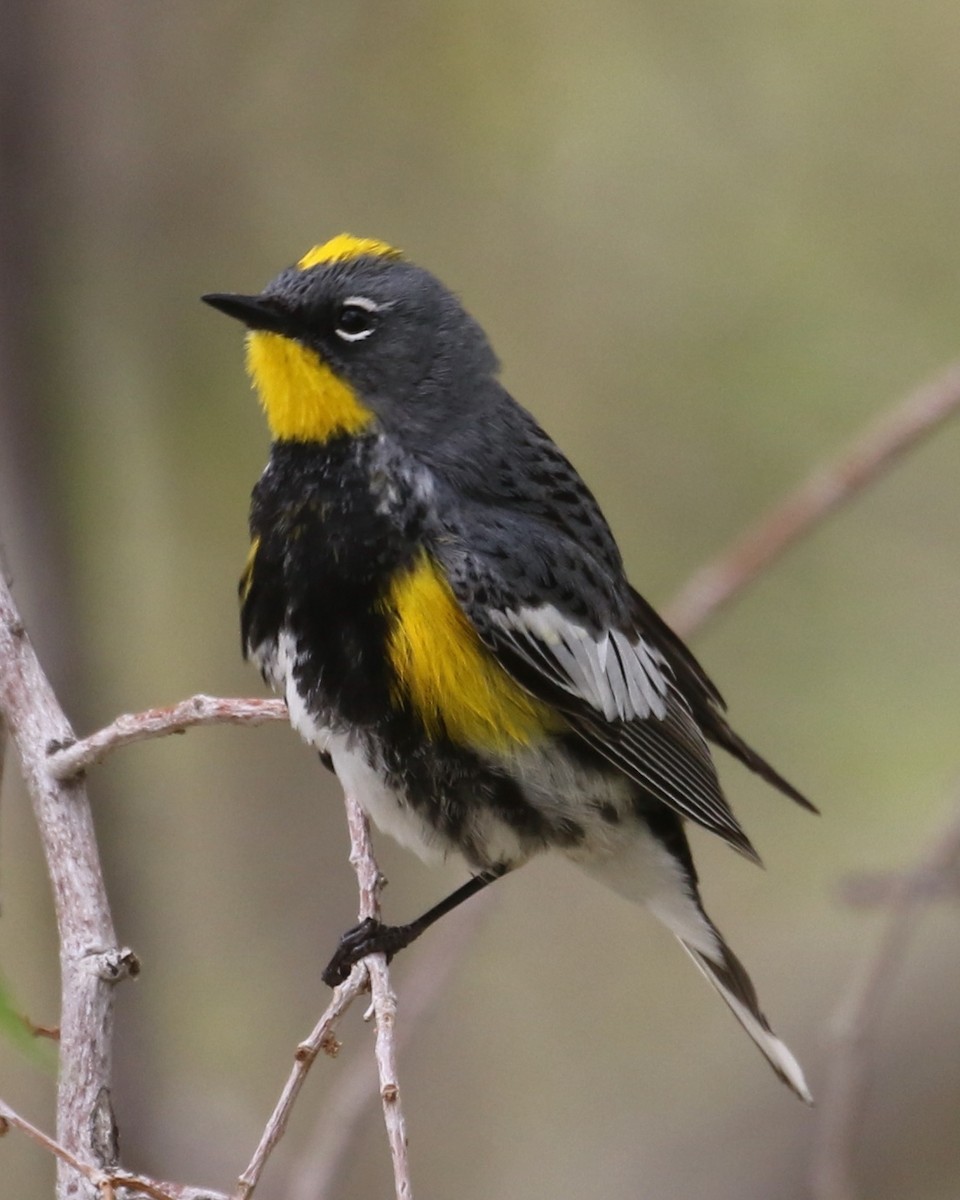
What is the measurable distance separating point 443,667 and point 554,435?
343 centimetres

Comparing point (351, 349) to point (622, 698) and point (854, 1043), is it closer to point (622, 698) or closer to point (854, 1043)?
point (622, 698)

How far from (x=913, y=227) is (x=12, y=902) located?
386 cm

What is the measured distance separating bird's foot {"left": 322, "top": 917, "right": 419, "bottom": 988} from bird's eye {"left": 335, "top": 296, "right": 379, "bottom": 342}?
1.14m

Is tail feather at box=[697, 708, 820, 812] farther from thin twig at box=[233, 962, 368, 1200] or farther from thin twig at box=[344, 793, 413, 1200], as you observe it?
thin twig at box=[233, 962, 368, 1200]

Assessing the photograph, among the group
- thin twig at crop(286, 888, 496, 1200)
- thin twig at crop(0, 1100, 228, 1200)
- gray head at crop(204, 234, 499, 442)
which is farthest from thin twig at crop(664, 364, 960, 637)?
thin twig at crop(0, 1100, 228, 1200)

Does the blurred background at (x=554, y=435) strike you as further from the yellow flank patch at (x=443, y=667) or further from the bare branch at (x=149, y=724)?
the bare branch at (x=149, y=724)

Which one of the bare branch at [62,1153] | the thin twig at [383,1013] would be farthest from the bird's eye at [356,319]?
the bare branch at [62,1153]

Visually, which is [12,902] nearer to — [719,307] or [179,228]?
[179,228]

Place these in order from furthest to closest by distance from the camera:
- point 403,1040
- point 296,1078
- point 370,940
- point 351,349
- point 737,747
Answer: point 737,747 → point 403,1040 → point 351,349 → point 370,940 → point 296,1078

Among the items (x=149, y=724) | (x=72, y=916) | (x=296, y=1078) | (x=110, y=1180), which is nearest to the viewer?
(x=110, y=1180)

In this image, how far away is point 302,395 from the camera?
323 cm

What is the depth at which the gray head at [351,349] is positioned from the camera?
324cm

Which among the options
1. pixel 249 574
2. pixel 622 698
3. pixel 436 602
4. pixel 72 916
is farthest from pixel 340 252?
pixel 72 916

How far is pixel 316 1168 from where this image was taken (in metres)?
3.37
